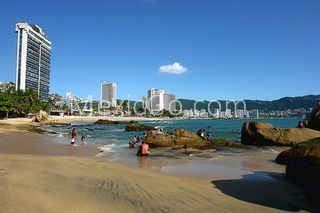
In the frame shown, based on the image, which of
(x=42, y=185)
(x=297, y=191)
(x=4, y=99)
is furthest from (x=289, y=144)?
(x=4, y=99)

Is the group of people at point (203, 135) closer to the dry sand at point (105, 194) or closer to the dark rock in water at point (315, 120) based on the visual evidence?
the dark rock in water at point (315, 120)

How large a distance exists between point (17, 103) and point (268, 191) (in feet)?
398

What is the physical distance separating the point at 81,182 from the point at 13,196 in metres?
3.07

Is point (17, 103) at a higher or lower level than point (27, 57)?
lower

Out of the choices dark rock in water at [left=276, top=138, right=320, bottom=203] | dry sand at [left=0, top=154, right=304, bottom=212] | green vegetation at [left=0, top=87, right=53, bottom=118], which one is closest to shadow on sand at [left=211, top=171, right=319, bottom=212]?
dark rock in water at [left=276, top=138, right=320, bottom=203]

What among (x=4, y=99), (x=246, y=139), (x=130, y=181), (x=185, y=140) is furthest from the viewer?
(x=4, y=99)

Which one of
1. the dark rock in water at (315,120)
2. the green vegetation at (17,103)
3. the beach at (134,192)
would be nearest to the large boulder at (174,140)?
the dark rock in water at (315,120)

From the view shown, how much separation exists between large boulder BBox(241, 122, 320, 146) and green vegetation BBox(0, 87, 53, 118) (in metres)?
86.4

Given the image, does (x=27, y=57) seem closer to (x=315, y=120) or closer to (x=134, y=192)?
(x=315, y=120)

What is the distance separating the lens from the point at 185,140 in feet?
96.2

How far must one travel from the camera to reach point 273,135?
103 ft

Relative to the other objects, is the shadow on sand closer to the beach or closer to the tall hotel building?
the beach

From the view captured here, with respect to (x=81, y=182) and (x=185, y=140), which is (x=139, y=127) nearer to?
(x=185, y=140)

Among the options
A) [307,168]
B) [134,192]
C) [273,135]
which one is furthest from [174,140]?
[134,192]
